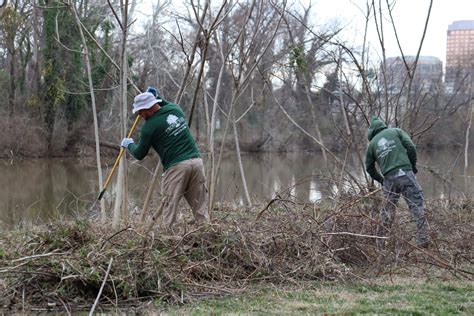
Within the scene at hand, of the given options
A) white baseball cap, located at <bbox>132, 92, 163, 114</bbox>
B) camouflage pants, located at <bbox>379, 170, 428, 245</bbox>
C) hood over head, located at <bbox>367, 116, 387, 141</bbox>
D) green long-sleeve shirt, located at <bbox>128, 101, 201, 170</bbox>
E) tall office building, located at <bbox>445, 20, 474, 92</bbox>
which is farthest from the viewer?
tall office building, located at <bbox>445, 20, 474, 92</bbox>

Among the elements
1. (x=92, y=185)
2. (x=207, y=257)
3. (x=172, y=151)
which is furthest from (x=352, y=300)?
(x=92, y=185)

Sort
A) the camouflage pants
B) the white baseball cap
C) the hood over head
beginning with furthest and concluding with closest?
the hood over head, the camouflage pants, the white baseball cap

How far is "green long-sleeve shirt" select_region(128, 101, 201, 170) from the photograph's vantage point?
227 inches

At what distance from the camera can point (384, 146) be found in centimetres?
673

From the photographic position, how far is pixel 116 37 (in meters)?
27.2

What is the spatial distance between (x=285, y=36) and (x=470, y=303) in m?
10.8

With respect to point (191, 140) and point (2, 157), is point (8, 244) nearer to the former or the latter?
point (191, 140)

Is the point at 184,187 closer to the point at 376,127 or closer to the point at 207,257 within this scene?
the point at 207,257

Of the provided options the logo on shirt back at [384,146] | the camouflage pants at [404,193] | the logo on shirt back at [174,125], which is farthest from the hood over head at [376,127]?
the logo on shirt back at [174,125]

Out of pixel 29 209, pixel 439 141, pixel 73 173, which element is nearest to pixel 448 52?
pixel 439 141

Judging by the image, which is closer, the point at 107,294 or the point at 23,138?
the point at 107,294

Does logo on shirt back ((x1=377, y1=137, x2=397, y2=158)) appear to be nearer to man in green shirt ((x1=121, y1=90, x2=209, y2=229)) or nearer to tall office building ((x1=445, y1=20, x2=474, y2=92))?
man in green shirt ((x1=121, y1=90, x2=209, y2=229))

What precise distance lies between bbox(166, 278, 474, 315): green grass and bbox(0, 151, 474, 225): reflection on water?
212cm

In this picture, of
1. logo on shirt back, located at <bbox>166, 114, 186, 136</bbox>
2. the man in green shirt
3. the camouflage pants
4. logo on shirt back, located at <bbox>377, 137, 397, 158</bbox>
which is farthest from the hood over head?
logo on shirt back, located at <bbox>166, 114, 186, 136</bbox>
